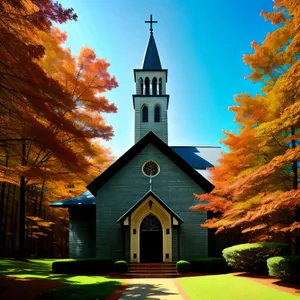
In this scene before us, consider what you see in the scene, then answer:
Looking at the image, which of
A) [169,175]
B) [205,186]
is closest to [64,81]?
[169,175]

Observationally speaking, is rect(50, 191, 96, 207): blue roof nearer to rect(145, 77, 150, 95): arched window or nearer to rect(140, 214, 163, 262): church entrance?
rect(140, 214, 163, 262): church entrance

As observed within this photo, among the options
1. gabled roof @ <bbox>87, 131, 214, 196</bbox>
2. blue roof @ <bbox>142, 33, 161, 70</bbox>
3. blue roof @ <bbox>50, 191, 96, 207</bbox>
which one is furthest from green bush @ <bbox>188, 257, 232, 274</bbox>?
blue roof @ <bbox>142, 33, 161, 70</bbox>

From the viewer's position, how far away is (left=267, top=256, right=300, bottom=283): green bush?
38.7 feet

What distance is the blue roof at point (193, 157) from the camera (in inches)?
1133

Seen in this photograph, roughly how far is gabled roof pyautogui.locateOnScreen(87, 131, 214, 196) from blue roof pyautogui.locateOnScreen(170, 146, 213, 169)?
257 inches

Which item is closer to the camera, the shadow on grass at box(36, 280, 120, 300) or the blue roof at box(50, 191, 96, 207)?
the shadow on grass at box(36, 280, 120, 300)

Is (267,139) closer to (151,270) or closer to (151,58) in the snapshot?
(151,270)

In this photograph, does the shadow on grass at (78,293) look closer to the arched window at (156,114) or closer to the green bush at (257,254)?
the green bush at (257,254)

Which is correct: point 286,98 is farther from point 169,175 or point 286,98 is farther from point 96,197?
point 96,197

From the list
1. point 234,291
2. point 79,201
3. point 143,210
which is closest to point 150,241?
point 143,210

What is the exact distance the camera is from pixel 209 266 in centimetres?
1867

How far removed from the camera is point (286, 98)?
13297 mm

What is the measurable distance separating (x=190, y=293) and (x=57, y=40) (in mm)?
14724

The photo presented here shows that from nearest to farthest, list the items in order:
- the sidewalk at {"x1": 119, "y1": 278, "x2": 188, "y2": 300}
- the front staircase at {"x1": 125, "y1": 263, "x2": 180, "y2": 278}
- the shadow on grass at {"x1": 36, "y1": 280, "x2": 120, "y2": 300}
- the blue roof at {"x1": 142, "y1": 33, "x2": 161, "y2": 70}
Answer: the shadow on grass at {"x1": 36, "y1": 280, "x2": 120, "y2": 300} < the sidewalk at {"x1": 119, "y1": 278, "x2": 188, "y2": 300} < the front staircase at {"x1": 125, "y1": 263, "x2": 180, "y2": 278} < the blue roof at {"x1": 142, "y1": 33, "x2": 161, "y2": 70}
